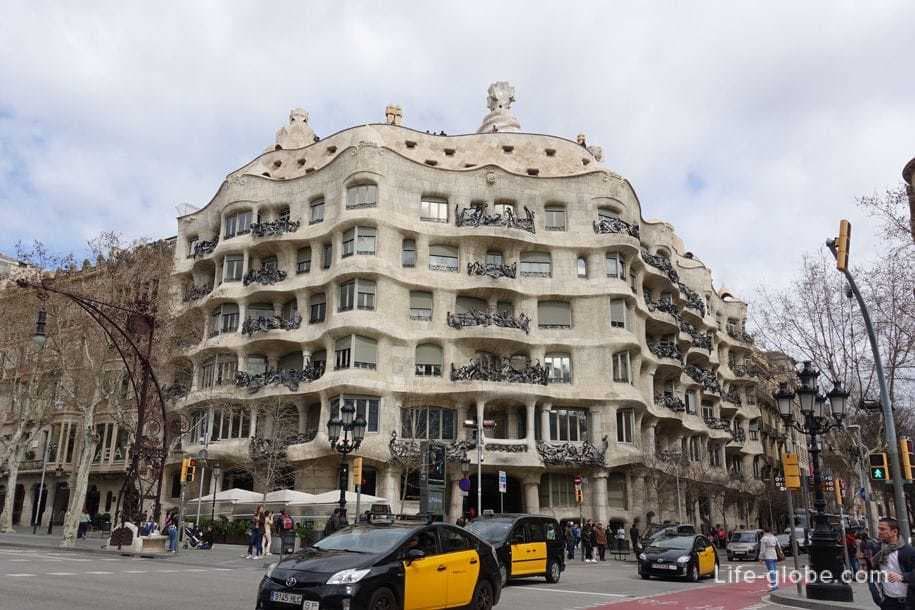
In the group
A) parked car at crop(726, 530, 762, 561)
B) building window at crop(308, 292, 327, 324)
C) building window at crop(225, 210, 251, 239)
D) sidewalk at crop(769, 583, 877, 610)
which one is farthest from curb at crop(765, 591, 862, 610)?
building window at crop(225, 210, 251, 239)

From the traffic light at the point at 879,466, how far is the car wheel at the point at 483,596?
9.46 meters

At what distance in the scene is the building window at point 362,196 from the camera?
4147 cm

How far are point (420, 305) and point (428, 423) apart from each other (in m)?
6.52

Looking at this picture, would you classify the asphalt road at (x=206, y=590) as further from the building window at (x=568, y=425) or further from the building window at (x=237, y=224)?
the building window at (x=237, y=224)

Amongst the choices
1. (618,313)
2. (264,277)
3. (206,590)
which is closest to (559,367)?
(618,313)

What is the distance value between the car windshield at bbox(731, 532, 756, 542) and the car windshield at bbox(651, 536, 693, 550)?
17.1m

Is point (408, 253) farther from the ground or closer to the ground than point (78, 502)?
farther from the ground

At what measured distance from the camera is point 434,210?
43.5 m

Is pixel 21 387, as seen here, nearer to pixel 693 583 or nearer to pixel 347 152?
pixel 347 152

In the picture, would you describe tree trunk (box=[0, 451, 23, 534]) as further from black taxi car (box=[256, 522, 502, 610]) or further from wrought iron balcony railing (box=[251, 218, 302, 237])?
black taxi car (box=[256, 522, 502, 610])

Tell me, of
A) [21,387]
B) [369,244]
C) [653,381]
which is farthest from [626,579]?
[21,387]

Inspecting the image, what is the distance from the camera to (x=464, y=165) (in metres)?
47.1

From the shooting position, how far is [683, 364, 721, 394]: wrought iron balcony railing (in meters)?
52.1

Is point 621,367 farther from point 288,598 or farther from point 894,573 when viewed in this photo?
point 288,598
